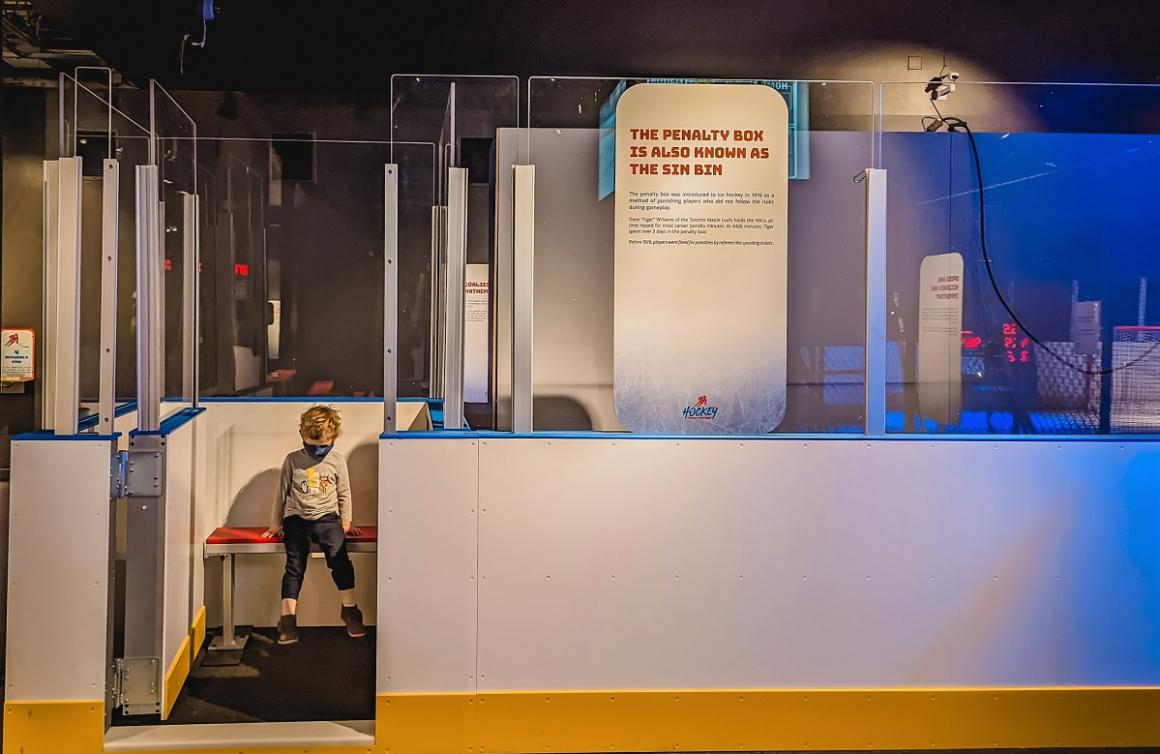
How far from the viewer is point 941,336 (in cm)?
363

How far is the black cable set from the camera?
3631 mm

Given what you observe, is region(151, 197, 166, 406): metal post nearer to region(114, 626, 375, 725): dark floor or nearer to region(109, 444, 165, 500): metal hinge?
region(109, 444, 165, 500): metal hinge

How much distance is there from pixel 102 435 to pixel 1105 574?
348 cm

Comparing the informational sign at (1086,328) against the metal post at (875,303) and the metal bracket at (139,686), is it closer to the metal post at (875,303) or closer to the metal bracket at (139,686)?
the metal post at (875,303)

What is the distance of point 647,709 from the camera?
326 cm

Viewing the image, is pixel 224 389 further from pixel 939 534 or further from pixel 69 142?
pixel 939 534

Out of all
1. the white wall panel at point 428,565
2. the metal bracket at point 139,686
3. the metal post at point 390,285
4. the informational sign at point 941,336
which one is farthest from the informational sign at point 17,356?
the informational sign at point 941,336

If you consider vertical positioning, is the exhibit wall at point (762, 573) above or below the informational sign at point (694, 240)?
below

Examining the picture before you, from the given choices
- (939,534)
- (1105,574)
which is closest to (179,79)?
(939,534)

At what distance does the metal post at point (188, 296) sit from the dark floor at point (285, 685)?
4.02 ft

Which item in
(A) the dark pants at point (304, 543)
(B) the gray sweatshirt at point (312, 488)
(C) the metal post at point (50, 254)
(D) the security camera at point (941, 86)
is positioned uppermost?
(D) the security camera at point (941, 86)

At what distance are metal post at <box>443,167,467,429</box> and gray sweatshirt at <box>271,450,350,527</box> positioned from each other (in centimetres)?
121

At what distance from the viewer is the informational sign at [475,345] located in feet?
11.1

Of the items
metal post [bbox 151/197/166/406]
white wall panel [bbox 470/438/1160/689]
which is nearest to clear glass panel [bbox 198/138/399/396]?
metal post [bbox 151/197/166/406]
